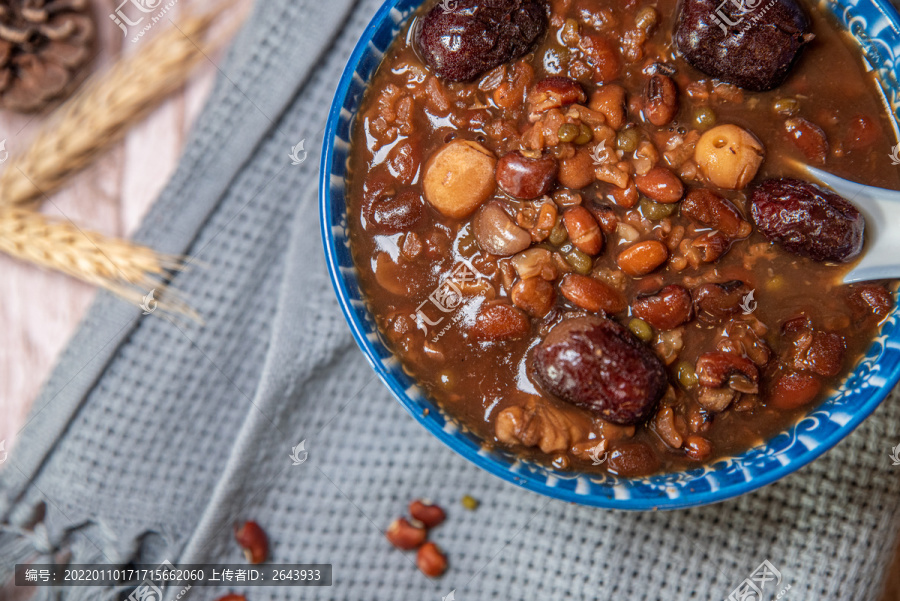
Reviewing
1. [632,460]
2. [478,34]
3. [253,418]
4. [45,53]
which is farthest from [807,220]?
[45,53]

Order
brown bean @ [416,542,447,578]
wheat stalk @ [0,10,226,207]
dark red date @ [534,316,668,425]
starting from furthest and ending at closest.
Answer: wheat stalk @ [0,10,226,207] < brown bean @ [416,542,447,578] < dark red date @ [534,316,668,425]

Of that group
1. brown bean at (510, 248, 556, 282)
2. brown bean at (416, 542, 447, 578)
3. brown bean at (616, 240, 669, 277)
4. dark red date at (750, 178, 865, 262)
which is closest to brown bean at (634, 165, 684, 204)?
brown bean at (616, 240, 669, 277)

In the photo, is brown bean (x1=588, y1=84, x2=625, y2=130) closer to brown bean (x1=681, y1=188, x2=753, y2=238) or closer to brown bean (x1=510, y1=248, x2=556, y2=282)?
brown bean (x1=681, y1=188, x2=753, y2=238)

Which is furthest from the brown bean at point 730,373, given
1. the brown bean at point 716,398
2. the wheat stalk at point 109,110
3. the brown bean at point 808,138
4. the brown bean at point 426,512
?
the wheat stalk at point 109,110

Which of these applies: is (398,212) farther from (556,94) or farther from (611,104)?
(611,104)

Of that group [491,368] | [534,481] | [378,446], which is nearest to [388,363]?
[491,368]

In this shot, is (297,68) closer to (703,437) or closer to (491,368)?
(491,368)
